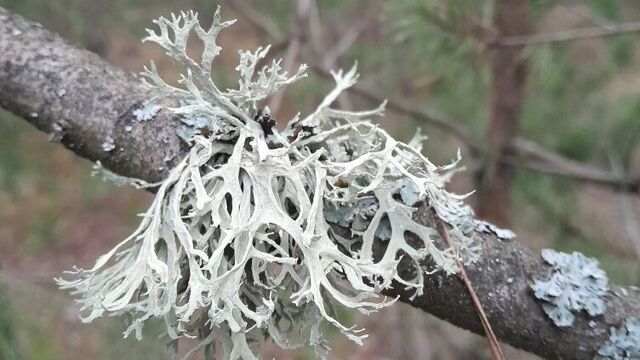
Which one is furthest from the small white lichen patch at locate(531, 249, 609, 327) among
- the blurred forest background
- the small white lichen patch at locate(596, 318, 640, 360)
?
the blurred forest background

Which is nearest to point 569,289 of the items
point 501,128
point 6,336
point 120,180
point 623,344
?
point 623,344

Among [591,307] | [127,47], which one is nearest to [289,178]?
[591,307]

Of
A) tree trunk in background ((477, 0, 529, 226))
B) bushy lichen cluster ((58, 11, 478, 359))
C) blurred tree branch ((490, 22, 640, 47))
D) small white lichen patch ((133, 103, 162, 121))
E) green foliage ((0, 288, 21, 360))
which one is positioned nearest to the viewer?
bushy lichen cluster ((58, 11, 478, 359))

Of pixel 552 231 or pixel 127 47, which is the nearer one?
pixel 552 231

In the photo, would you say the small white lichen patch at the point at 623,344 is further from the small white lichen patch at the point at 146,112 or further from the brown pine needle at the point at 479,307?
the small white lichen patch at the point at 146,112

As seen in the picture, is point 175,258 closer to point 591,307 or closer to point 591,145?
point 591,307

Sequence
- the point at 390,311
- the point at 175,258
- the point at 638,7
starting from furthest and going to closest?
the point at 390,311
the point at 638,7
the point at 175,258

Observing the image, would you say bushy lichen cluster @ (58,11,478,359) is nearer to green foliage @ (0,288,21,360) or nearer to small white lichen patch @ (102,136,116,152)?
small white lichen patch @ (102,136,116,152)

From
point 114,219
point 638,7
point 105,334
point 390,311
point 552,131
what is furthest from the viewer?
point 114,219
